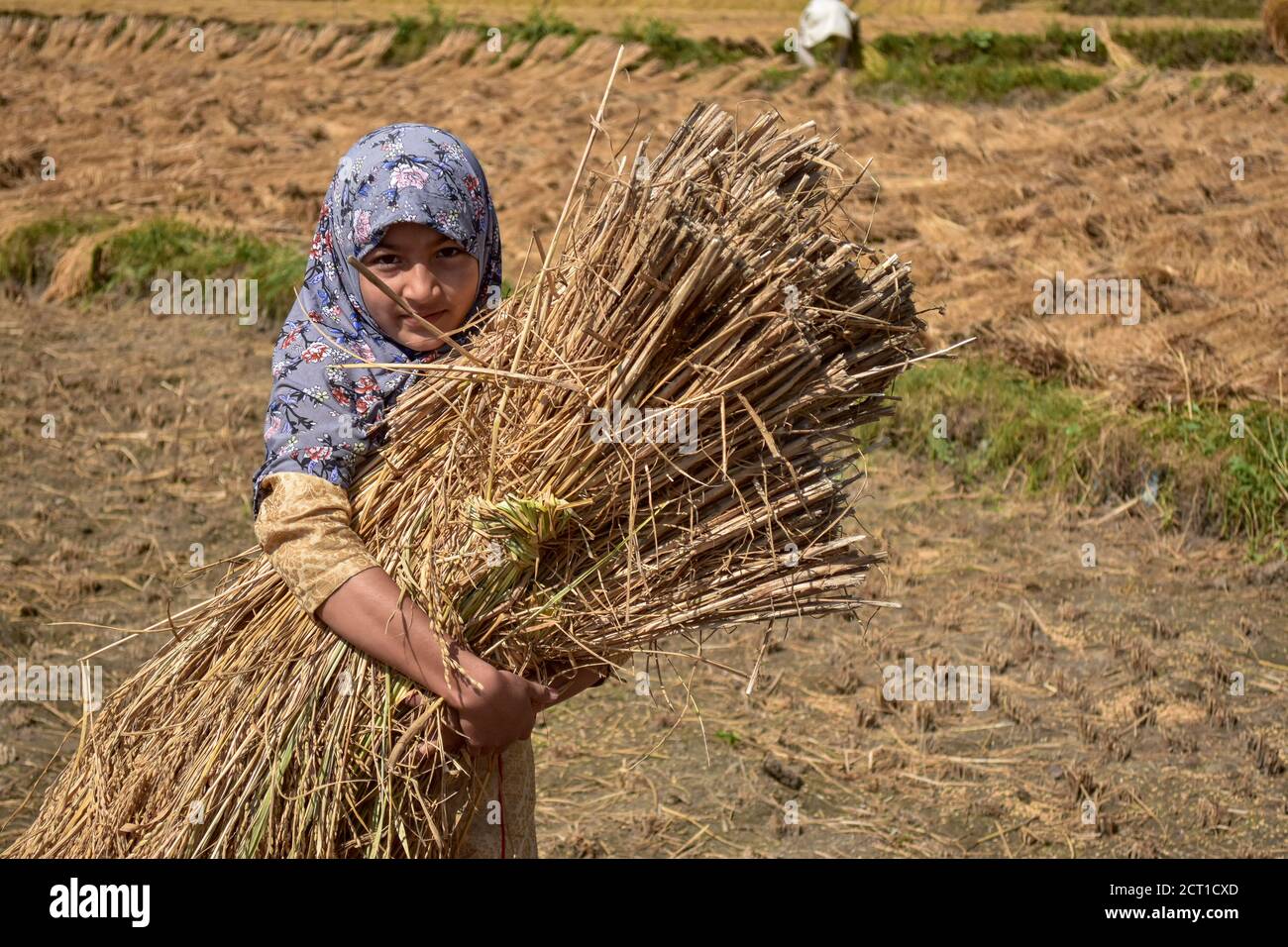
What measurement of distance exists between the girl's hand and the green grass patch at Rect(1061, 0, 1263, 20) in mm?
17172

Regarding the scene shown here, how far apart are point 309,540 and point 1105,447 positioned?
377 centimetres

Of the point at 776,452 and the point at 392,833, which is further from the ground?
the point at 776,452

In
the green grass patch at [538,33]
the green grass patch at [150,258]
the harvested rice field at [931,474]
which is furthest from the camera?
the green grass patch at [538,33]

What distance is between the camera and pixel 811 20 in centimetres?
1338

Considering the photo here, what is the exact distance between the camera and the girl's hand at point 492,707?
1.65 metres

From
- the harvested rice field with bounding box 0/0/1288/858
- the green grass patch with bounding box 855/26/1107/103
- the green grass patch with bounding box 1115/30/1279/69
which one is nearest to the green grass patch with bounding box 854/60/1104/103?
the green grass patch with bounding box 855/26/1107/103

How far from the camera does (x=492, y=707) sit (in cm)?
166

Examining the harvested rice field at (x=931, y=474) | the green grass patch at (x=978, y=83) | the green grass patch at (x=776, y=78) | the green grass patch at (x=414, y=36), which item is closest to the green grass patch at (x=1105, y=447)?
the harvested rice field at (x=931, y=474)

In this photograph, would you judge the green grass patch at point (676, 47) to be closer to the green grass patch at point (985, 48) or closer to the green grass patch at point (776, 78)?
the green grass patch at point (776, 78)

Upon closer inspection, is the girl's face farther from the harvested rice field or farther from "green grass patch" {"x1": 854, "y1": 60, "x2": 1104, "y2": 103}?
"green grass patch" {"x1": 854, "y1": 60, "x2": 1104, "y2": 103}

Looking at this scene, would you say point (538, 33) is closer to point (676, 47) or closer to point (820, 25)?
point (676, 47)
